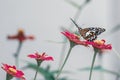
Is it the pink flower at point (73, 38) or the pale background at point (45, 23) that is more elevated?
the pale background at point (45, 23)

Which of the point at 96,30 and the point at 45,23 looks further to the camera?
the point at 45,23

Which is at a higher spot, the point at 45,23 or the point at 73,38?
the point at 45,23

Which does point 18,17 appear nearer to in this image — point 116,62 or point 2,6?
point 2,6

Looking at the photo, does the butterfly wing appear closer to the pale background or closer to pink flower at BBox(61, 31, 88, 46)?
pink flower at BBox(61, 31, 88, 46)

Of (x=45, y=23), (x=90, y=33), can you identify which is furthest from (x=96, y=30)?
(x=45, y=23)

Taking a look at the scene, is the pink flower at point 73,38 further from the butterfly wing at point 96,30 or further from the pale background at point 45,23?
Result: the pale background at point 45,23

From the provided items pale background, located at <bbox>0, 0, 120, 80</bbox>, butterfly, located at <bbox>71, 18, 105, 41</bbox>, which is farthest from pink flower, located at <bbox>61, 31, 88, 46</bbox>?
pale background, located at <bbox>0, 0, 120, 80</bbox>

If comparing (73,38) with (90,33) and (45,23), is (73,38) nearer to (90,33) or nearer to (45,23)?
(90,33)

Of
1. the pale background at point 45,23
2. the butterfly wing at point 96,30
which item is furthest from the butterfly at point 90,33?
the pale background at point 45,23

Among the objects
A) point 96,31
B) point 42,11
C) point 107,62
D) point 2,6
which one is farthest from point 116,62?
point 96,31
